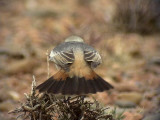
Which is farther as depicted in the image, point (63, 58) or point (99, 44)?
point (99, 44)

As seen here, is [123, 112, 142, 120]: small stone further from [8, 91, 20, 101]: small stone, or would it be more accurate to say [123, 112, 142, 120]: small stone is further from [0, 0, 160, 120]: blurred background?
[8, 91, 20, 101]: small stone

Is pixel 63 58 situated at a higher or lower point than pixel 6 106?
higher

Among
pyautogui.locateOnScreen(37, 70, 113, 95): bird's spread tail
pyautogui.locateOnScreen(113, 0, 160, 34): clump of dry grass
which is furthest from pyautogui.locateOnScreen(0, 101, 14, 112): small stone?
pyautogui.locateOnScreen(113, 0, 160, 34): clump of dry grass

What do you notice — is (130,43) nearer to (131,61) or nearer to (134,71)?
(131,61)

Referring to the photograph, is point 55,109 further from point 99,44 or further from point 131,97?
point 99,44

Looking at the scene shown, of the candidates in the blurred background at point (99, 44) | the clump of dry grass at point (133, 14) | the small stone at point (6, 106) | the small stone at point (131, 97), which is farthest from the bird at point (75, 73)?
the clump of dry grass at point (133, 14)

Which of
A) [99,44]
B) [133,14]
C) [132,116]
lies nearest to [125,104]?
[132,116]

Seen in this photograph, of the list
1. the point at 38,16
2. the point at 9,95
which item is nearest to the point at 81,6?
the point at 38,16
